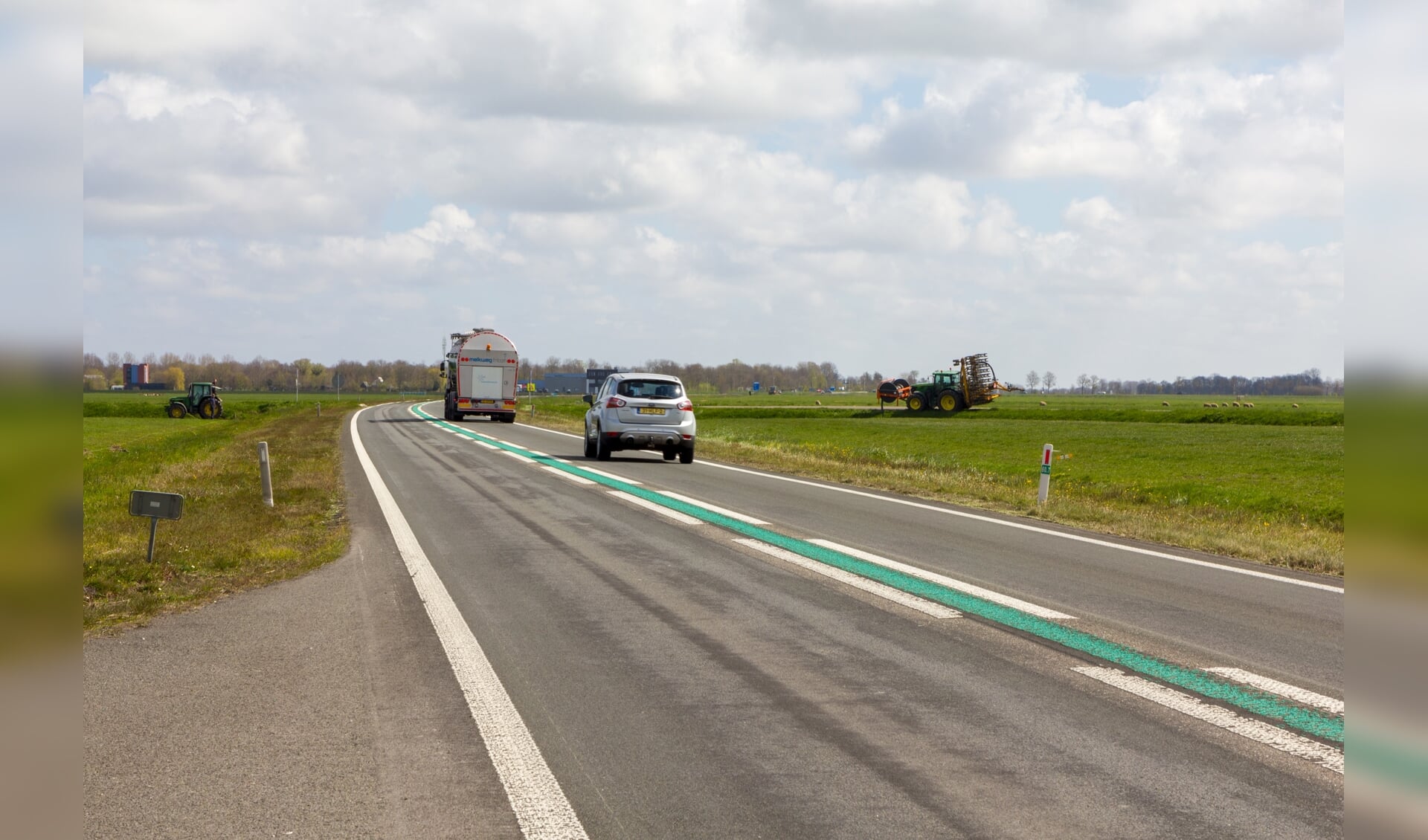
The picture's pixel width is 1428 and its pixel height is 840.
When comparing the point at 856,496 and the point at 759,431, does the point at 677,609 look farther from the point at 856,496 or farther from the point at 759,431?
the point at 759,431

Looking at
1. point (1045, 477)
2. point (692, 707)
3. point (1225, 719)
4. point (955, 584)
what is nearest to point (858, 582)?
point (955, 584)

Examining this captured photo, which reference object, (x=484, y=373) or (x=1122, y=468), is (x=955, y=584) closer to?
(x=1122, y=468)

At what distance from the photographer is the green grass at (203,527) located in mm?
9461

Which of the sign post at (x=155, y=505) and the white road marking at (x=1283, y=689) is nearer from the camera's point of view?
the white road marking at (x=1283, y=689)

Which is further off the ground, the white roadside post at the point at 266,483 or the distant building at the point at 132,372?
the distant building at the point at 132,372

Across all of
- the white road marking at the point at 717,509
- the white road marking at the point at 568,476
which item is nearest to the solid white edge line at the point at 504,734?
the white road marking at the point at 717,509

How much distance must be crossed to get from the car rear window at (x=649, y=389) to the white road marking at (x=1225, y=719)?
18.9 meters

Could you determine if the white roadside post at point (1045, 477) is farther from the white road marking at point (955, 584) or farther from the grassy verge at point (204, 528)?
the grassy verge at point (204, 528)

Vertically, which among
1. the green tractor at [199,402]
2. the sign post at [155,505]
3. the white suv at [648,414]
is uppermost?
the white suv at [648,414]
